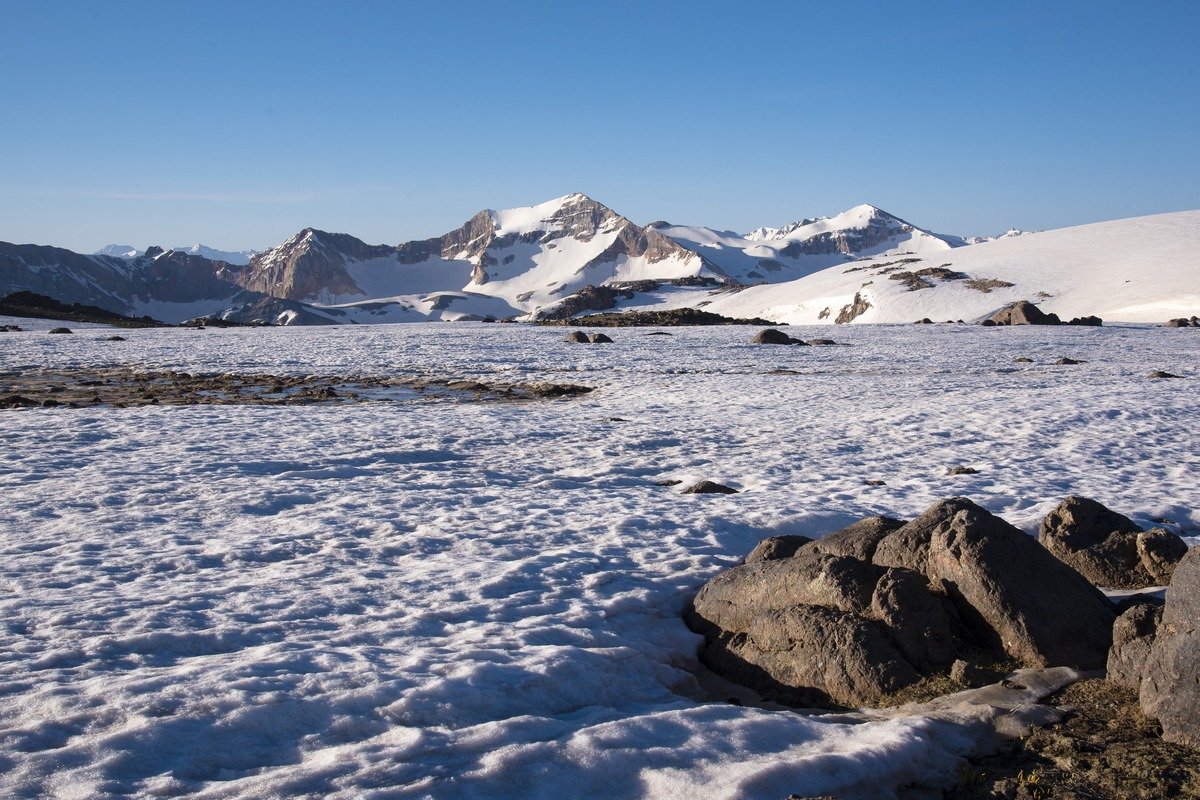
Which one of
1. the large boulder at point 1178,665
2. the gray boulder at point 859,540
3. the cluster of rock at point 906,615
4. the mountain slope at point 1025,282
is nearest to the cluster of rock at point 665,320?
the mountain slope at point 1025,282

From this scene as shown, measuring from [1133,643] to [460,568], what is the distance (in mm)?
6687

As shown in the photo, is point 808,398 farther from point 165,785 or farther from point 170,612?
point 165,785

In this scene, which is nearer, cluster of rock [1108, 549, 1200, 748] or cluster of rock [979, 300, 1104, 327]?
cluster of rock [1108, 549, 1200, 748]

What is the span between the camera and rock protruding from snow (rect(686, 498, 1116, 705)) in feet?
23.8

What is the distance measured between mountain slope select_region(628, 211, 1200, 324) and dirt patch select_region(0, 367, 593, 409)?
66315mm

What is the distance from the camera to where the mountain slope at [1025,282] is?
270ft

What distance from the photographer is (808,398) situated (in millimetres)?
25266

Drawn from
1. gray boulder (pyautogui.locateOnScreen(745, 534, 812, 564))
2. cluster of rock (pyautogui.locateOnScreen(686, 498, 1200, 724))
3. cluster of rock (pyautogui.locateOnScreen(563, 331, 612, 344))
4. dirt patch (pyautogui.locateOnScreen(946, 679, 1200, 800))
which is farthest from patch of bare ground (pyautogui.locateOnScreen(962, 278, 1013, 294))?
dirt patch (pyautogui.locateOnScreen(946, 679, 1200, 800))

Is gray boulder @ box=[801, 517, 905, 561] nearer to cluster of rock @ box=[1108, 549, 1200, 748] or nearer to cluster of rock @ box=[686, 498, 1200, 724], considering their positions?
cluster of rock @ box=[686, 498, 1200, 724]

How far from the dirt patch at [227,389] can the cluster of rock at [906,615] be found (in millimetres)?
18140

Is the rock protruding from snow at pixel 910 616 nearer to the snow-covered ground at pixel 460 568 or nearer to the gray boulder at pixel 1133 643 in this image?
the gray boulder at pixel 1133 643

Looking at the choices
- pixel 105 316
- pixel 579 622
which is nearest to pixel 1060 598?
pixel 579 622

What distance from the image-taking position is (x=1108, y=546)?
9.55m

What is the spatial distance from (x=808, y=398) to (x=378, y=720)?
20.6m
